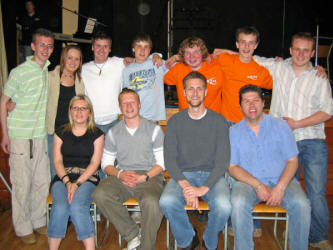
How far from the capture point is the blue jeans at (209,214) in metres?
2.01

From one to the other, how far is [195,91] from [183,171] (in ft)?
2.15

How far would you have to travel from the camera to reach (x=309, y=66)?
246cm

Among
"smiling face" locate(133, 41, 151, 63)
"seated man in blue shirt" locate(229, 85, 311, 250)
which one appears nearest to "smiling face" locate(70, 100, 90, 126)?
"smiling face" locate(133, 41, 151, 63)

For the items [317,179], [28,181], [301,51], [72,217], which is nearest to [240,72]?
[301,51]

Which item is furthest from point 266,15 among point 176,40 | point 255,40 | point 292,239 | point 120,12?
point 292,239

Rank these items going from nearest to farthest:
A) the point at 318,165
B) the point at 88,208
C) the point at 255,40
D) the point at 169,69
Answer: the point at 88,208
the point at 318,165
the point at 255,40
the point at 169,69

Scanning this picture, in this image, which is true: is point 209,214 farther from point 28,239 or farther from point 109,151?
point 28,239

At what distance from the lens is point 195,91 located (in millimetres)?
2219

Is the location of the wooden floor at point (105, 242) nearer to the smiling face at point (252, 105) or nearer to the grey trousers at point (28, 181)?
the grey trousers at point (28, 181)

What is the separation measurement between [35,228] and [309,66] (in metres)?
2.90

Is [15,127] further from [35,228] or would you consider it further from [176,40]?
[176,40]

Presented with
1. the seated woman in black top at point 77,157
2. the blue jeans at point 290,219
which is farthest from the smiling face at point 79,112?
the blue jeans at point 290,219

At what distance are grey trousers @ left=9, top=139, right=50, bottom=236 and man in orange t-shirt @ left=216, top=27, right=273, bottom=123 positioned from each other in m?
1.77

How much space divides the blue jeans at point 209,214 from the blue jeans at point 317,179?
81 cm
